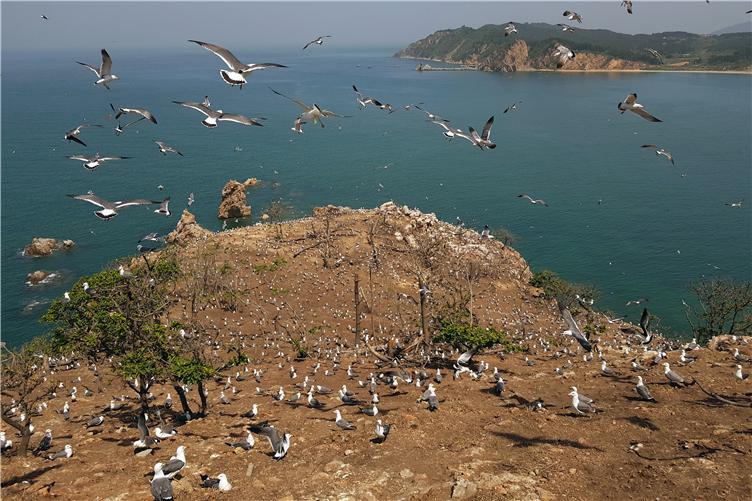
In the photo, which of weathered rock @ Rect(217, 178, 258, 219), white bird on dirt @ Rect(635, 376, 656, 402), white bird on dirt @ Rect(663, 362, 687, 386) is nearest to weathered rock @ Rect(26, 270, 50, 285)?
weathered rock @ Rect(217, 178, 258, 219)

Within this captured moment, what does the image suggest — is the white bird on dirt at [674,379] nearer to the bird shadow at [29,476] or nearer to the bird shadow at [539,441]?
the bird shadow at [539,441]

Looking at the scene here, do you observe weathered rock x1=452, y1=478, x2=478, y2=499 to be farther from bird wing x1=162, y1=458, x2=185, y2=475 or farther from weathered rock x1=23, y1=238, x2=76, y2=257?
weathered rock x1=23, y1=238, x2=76, y2=257

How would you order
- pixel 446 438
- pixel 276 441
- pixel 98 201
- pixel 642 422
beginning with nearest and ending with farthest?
pixel 276 441 → pixel 642 422 → pixel 446 438 → pixel 98 201

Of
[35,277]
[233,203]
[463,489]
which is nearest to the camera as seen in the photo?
[463,489]

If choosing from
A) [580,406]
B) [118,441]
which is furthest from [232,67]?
[580,406]

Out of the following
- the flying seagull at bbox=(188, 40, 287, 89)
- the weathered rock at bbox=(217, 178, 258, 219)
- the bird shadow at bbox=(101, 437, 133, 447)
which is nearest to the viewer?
the flying seagull at bbox=(188, 40, 287, 89)

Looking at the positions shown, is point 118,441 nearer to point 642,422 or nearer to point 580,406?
point 580,406
